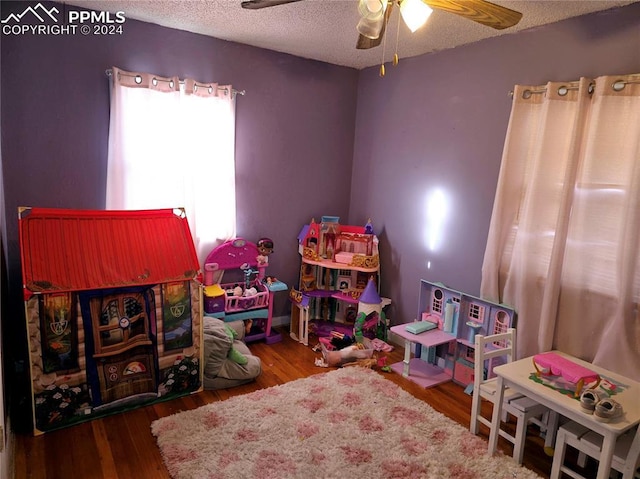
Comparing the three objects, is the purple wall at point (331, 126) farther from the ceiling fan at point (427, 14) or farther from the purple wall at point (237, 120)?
the ceiling fan at point (427, 14)

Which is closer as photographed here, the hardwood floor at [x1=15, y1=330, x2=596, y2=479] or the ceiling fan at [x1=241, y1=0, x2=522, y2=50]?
the ceiling fan at [x1=241, y1=0, x2=522, y2=50]

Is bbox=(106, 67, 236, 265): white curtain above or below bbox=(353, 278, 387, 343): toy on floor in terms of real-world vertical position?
above

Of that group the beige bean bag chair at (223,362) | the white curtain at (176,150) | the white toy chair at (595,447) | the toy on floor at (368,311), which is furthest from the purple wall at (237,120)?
the white toy chair at (595,447)

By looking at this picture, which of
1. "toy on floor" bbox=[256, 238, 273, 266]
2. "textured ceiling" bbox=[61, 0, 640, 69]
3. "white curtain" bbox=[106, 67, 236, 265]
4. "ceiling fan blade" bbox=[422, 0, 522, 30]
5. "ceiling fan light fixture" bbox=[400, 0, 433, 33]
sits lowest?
"toy on floor" bbox=[256, 238, 273, 266]

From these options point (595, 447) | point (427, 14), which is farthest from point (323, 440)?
point (427, 14)

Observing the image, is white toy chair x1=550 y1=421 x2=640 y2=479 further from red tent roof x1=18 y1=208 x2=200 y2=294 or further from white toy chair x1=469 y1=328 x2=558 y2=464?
red tent roof x1=18 y1=208 x2=200 y2=294

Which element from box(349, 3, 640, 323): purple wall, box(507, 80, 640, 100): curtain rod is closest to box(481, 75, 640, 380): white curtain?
box(507, 80, 640, 100): curtain rod

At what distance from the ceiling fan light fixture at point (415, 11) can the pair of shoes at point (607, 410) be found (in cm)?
173

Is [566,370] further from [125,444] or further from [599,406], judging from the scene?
[125,444]

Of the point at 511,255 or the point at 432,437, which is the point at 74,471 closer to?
the point at 432,437

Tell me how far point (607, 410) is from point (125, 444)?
2.31 metres

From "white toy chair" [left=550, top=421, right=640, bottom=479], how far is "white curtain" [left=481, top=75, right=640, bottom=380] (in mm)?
469

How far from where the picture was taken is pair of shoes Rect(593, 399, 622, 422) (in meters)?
1.78

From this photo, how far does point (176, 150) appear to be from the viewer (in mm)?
3121
